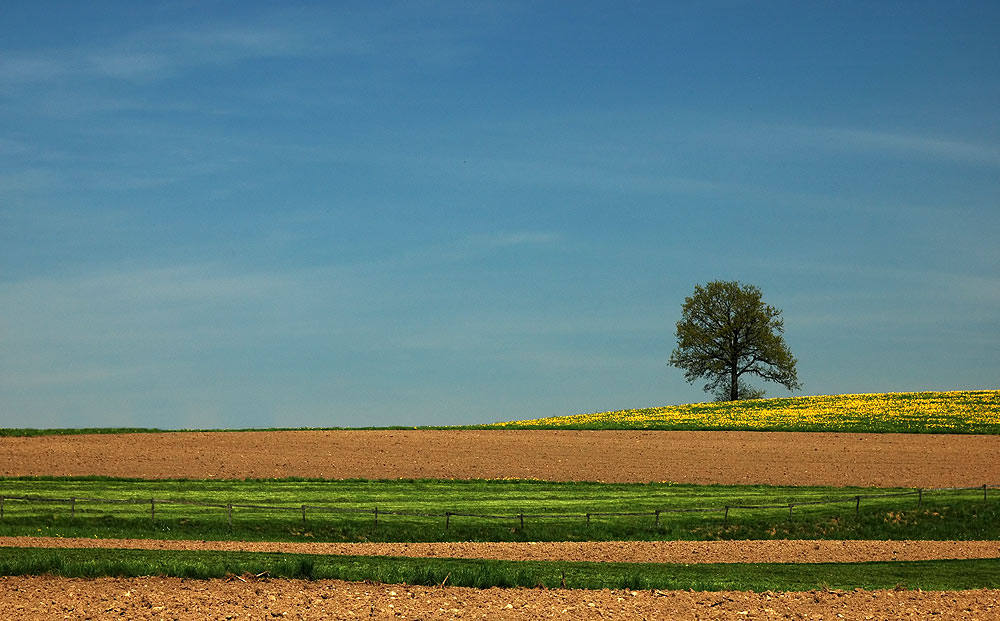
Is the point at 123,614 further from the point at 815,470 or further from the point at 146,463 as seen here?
the point at 815,470

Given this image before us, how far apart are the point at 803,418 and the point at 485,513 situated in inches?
1667

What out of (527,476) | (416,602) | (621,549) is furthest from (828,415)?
(416,602)

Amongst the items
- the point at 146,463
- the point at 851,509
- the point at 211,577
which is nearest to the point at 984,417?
the point at 851,509

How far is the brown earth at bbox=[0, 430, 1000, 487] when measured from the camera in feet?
145

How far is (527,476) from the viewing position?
44.4 m

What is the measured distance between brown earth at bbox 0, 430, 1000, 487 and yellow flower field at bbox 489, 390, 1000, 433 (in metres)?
4.29

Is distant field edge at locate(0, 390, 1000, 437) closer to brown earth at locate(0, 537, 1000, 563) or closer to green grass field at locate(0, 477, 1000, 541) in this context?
green grass field at locate(0, 477, 1000, 541)

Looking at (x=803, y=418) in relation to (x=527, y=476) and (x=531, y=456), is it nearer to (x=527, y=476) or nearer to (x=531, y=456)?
(x=531, y=456)

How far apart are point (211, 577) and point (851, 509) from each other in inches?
930

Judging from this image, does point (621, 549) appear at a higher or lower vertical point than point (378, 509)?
lower

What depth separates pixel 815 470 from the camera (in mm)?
45844

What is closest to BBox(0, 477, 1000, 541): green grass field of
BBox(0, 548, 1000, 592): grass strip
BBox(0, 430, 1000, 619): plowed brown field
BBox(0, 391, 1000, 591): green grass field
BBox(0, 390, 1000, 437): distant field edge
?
BBox(0, 391, 1000, 591): green grass field

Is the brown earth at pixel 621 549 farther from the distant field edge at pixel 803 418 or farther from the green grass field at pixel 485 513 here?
the distant field edge at pixel 803 418

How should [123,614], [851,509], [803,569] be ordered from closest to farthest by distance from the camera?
1. [123,614]
2. [803,569]
3. [851,509]
